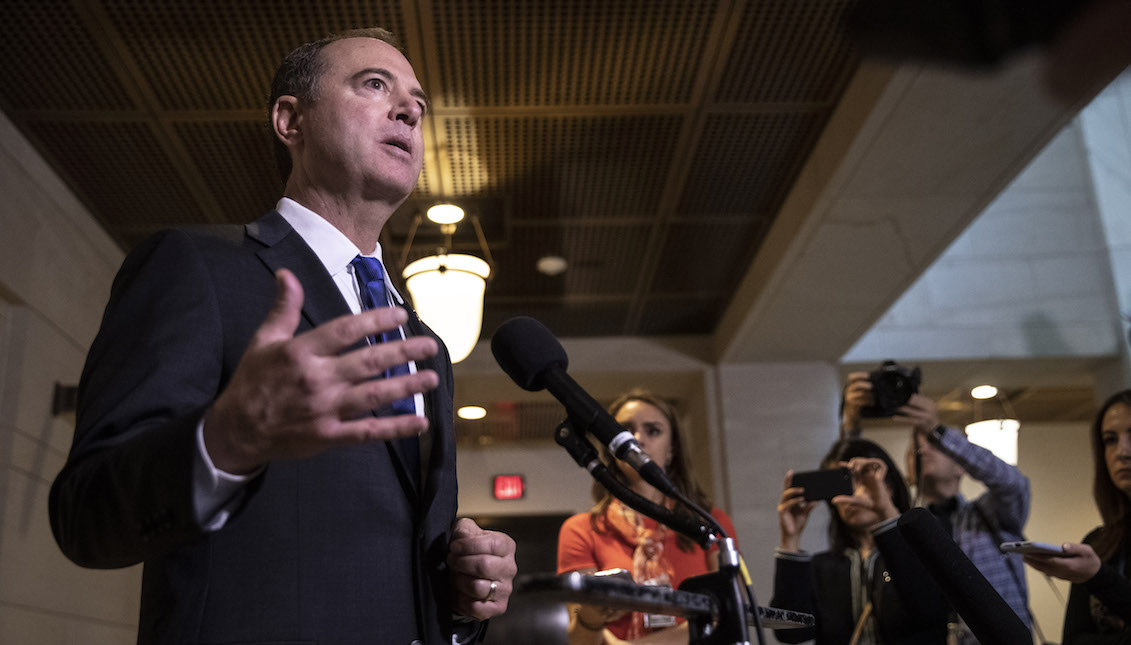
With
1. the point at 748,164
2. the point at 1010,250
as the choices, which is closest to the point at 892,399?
the point at 748,164

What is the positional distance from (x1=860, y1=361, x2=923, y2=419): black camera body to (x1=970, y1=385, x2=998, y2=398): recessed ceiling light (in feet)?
13.2

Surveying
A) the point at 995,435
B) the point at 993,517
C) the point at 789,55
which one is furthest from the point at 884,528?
the point at 995,435

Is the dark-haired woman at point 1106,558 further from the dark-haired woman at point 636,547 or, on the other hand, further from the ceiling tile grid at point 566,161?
the ceiling tile grid at point 566,161

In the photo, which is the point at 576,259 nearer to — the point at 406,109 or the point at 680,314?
the point at 680,314

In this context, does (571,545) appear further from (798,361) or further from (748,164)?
(798,361)

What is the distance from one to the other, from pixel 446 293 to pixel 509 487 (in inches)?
188

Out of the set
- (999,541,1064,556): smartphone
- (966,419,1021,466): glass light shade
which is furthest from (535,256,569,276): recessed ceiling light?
(999,541,1064,556): smartphone

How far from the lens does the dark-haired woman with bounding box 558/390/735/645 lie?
237 centimetres

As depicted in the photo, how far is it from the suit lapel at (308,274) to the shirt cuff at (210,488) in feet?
0.78

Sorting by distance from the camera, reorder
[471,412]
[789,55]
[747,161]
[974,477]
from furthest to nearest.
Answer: [471,412]
[747,161]
[789,55]
[974,477]

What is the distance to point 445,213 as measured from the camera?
4.47 meters

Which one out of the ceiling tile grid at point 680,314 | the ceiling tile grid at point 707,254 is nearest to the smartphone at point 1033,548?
the ceiling tile grid at point 707,254

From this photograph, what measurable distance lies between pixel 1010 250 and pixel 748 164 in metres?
2.82

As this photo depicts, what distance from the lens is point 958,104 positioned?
3240mm
